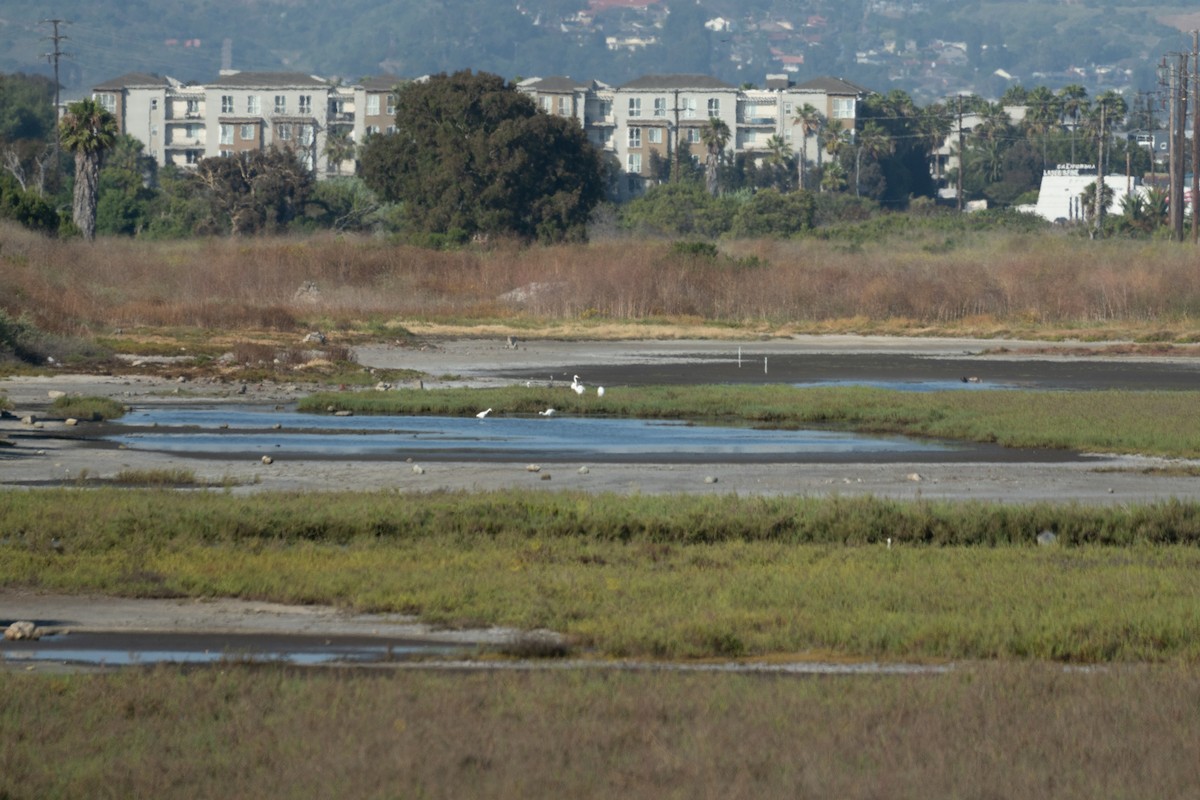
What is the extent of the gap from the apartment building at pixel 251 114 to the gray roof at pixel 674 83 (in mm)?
22398

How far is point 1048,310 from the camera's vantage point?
59.1 m

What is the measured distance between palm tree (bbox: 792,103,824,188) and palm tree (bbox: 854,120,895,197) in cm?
410

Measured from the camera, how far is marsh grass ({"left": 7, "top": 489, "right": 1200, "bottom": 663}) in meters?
11.1

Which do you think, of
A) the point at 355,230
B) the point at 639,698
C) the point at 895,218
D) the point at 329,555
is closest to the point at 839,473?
the point at 329,555

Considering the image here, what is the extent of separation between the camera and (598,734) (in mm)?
8469

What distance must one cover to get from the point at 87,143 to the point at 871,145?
86361mm

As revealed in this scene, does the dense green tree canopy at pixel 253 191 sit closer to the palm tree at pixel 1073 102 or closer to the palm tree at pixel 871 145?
the palm tree at pixel 871 145

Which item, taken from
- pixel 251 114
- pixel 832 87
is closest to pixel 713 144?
pixel 832 87

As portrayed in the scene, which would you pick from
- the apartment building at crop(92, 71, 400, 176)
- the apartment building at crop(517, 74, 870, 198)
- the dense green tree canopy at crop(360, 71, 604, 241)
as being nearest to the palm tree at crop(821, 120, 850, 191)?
the apartment building at crop(517, 74, 870, 198)

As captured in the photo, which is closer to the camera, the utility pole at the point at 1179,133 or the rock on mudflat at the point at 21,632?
the rock on mudflat at the point at 21,632

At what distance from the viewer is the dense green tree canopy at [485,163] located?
7738cm

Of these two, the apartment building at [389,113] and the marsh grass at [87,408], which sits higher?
the apartment building at [389,113]

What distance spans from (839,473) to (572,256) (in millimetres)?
44658

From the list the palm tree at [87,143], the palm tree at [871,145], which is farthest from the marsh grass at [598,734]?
the palm tree at [871,145]
